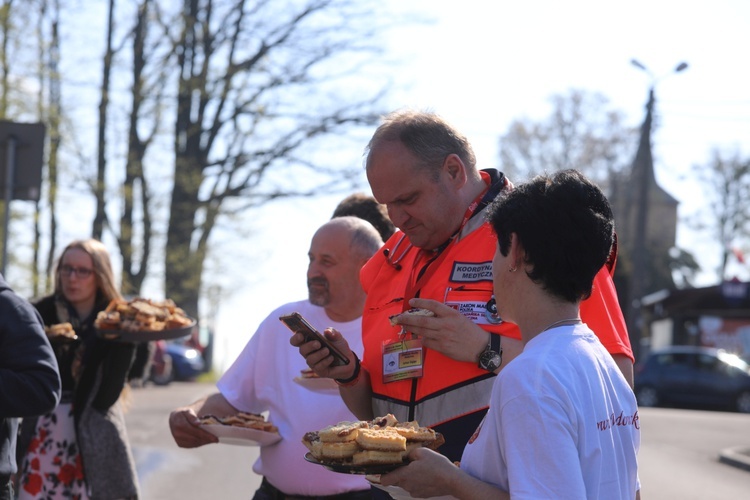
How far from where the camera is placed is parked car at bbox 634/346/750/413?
30.5m

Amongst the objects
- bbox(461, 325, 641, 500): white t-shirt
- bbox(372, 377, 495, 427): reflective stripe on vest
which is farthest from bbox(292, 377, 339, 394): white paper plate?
bbox(461, 325, 641, 500): white t-shirt

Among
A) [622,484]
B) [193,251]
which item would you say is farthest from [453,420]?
[193,251]

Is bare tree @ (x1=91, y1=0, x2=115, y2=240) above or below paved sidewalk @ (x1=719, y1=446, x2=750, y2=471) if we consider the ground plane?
above

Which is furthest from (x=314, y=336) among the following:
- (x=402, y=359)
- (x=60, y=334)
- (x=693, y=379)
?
(x=693, y=379)

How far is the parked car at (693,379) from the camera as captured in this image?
100 ft

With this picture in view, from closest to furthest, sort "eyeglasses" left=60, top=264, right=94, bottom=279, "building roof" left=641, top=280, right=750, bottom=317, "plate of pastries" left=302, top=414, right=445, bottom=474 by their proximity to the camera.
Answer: "plate of pastries" left=302, top=414, right=445, bottom=474 → "eyeglasses" left=60, top=264, right=94, bottom=279 → "building roof" left=641, top=280, right=750, bottom=317

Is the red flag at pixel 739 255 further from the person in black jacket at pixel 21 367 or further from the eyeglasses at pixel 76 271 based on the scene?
the person in black jacket at pixel 21 367

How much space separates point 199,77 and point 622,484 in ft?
93.4

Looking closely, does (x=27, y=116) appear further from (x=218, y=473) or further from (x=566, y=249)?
(x=566, y=249)

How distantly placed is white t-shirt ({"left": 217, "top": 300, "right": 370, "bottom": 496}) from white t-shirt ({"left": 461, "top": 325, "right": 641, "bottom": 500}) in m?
1.92

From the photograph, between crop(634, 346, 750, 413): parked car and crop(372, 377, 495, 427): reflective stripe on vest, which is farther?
crop(634, 346, 750, 413): parked car

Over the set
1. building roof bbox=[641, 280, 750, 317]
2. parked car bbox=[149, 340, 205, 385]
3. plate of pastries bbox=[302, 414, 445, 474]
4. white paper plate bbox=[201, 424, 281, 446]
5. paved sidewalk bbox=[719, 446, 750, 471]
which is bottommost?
parked car bbox=[149, 340, 205, 385]

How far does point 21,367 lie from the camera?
3914 millimetres

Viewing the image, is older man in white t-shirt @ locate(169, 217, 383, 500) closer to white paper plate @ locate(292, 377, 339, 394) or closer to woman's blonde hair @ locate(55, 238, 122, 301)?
white paper plate @ locate(292, 377, 339, 394)
